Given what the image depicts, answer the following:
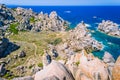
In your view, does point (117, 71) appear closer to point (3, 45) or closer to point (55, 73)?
point (55, 73)

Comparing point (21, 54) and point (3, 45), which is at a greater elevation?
point (3, 45)

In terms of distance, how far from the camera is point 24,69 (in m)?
148

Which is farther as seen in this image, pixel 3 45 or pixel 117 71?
pixel 3 45

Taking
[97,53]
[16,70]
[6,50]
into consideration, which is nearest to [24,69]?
[16,70]

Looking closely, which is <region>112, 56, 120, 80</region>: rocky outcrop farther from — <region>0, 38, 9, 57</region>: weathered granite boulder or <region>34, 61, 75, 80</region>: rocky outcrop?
<region>0, 38, 9, 57</region>: weathered granite boulder

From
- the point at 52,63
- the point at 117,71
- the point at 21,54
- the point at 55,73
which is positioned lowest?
the point at 21,54

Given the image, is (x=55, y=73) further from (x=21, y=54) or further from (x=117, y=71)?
(x=21, y=54)

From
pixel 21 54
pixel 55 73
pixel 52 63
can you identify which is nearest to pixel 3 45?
pixel 21 54

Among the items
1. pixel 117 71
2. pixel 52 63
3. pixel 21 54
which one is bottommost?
pixel 21 54

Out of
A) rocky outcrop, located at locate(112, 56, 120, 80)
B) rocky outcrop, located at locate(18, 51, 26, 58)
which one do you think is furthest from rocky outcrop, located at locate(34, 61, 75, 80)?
rocky outcrop, located at locate(18, 51, 26, 58)

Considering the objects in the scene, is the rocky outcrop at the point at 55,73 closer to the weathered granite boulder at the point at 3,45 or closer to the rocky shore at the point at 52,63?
the rocky shore at the point at 52,63

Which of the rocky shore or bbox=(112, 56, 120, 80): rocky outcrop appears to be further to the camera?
the rocky shore

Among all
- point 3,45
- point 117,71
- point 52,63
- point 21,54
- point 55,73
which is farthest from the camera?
point 3,45

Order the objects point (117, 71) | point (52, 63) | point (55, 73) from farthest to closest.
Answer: point (52, 63)
point (55, 73)
point (117, 71)
